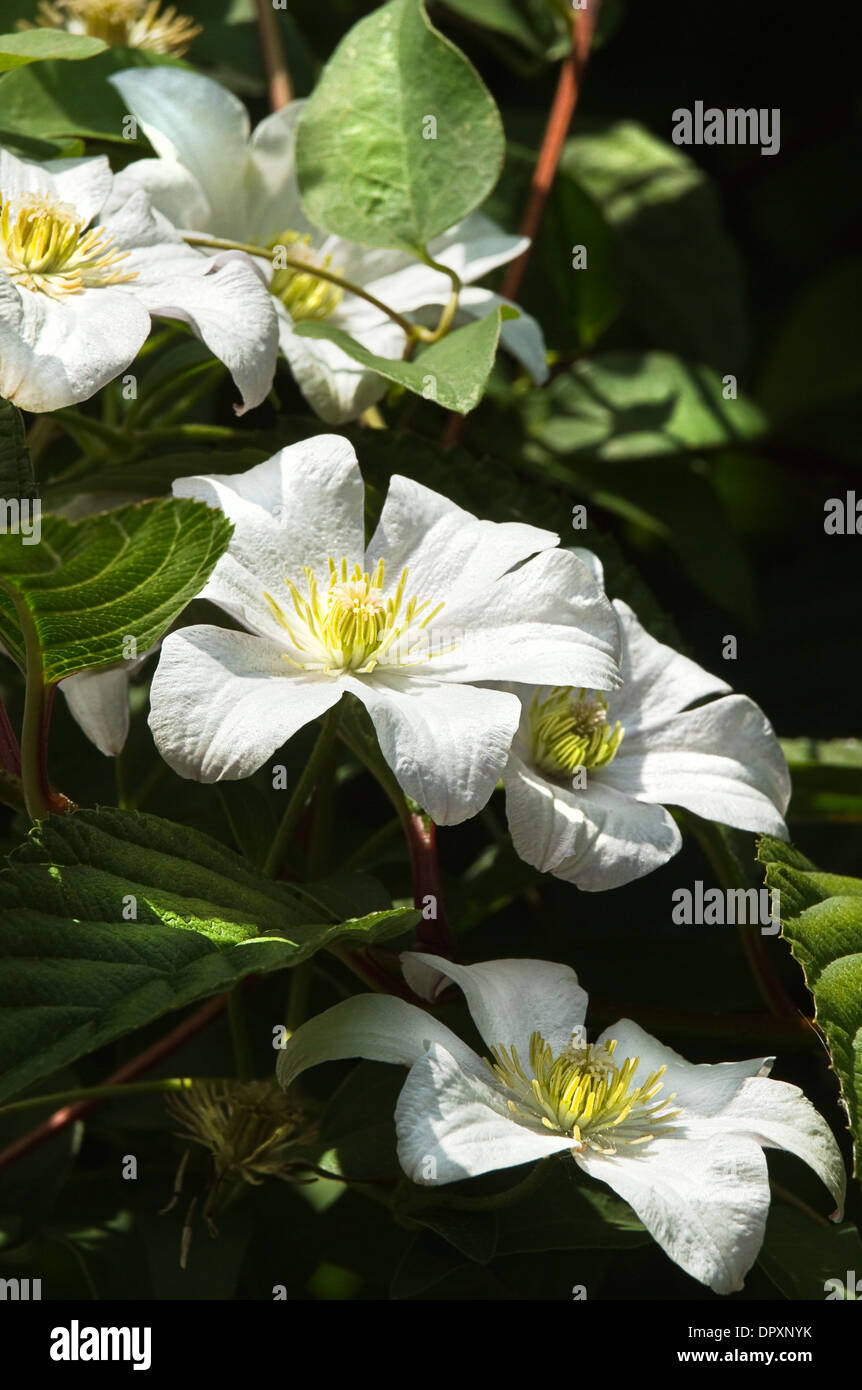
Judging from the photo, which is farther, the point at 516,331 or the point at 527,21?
the point at 527,21

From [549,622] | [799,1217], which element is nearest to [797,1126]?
[799,1217]

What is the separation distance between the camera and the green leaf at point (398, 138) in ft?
2.26

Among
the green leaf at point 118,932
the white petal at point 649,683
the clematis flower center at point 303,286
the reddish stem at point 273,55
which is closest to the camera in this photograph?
the green leaf at point 118,932

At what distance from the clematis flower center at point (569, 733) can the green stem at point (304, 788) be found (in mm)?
99

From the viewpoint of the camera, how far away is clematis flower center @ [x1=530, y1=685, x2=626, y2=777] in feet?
1.95

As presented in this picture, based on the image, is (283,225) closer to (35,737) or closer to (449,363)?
(449,363)

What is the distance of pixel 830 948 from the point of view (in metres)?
0.53

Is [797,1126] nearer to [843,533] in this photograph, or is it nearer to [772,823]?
[772,823]

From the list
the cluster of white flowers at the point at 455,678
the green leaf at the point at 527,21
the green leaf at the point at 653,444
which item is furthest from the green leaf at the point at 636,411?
the cluster of white flowers at the point at 455,678

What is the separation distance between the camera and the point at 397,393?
722 millimetres

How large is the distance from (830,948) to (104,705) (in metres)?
0.31

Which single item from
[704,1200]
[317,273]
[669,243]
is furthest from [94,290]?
[669,243]

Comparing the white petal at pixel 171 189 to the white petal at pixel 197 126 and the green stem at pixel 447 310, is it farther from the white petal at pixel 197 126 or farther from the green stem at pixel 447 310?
the green stem at pixel 447 310

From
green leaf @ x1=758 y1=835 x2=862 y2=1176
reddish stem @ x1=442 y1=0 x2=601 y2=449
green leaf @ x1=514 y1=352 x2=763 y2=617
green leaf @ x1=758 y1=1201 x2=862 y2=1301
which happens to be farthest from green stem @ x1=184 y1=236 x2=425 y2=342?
green leaf @ x1=758 y1=1201 x2=862 y2=1301
